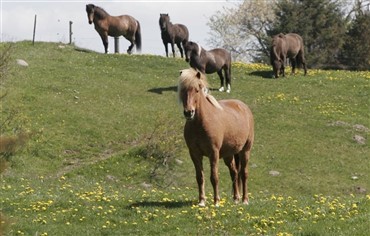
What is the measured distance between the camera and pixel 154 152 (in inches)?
971

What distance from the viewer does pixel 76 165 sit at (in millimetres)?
23953

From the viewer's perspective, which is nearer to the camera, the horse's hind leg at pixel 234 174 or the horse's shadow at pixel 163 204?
the horse's shadow at pixel 163 204

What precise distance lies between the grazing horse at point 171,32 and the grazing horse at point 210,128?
97.6 feet

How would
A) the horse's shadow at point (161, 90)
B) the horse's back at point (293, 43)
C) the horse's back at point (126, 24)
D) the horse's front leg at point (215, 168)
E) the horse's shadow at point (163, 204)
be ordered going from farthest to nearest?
the horse's back at point (126, 24) < the horse's back at point (293, 43) < the horse's shadow at point (161, 90) < the horse's shadow at point (163, 204) < the horse's front leg at point (215, 168)

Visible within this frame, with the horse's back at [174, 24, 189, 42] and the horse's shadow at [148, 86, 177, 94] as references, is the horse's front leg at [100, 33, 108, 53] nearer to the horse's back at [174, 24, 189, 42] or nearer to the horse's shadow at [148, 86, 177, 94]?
the horse's back at [174, 24, 189, 42]

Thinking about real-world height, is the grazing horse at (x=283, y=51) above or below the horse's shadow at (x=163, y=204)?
above

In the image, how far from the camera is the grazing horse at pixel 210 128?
12.2m

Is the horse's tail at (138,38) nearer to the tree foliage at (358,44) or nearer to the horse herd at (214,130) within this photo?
the tree foliage at (358,44)

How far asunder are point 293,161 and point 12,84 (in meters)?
15.1

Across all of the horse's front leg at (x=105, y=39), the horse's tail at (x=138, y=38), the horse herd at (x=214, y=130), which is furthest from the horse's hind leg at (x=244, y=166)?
the horse's tail at (x=138, y=38)

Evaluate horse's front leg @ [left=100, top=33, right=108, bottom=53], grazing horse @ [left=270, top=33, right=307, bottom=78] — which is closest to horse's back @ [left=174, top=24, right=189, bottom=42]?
horse's front leg @ [left=100, top=33, right=108, bottom=53]

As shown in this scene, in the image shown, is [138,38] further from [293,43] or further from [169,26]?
[293,43]

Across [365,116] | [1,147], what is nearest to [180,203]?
[1,147]

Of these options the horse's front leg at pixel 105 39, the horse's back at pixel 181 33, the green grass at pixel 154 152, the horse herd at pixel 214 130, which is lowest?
the green grass at pixel 154 152
